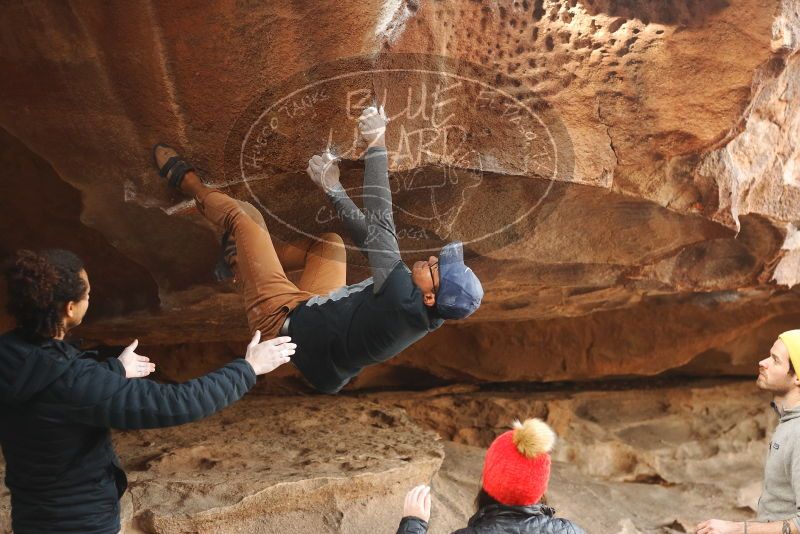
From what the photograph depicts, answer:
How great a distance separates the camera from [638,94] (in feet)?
8.00

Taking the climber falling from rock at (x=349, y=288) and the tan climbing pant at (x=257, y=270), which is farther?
the tan climbing pant at (x=257, y=270)

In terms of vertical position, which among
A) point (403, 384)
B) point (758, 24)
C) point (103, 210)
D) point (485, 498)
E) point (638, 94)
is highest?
point (758, 24)

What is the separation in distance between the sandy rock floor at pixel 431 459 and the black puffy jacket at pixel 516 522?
106 centimetres

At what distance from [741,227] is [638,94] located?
106cm

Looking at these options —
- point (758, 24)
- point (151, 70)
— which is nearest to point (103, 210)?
point (151, 70)

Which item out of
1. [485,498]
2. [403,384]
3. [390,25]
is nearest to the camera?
[485,498]

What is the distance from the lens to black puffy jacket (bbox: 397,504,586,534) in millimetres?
1736

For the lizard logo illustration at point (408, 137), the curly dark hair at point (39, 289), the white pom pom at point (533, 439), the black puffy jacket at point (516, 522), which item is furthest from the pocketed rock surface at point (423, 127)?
the black puffy jacket at point (516, 522)

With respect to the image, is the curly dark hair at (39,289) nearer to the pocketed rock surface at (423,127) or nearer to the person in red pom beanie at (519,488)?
the pocketed rock surface at (423,127)

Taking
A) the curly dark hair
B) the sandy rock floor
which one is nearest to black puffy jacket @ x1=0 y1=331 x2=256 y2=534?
the curly dark hair

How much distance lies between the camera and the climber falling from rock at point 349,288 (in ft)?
6.29

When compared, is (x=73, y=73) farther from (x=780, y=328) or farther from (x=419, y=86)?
(x=780, y=328)

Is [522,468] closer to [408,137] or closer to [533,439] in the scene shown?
[533,439]

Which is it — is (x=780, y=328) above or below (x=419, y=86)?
below
